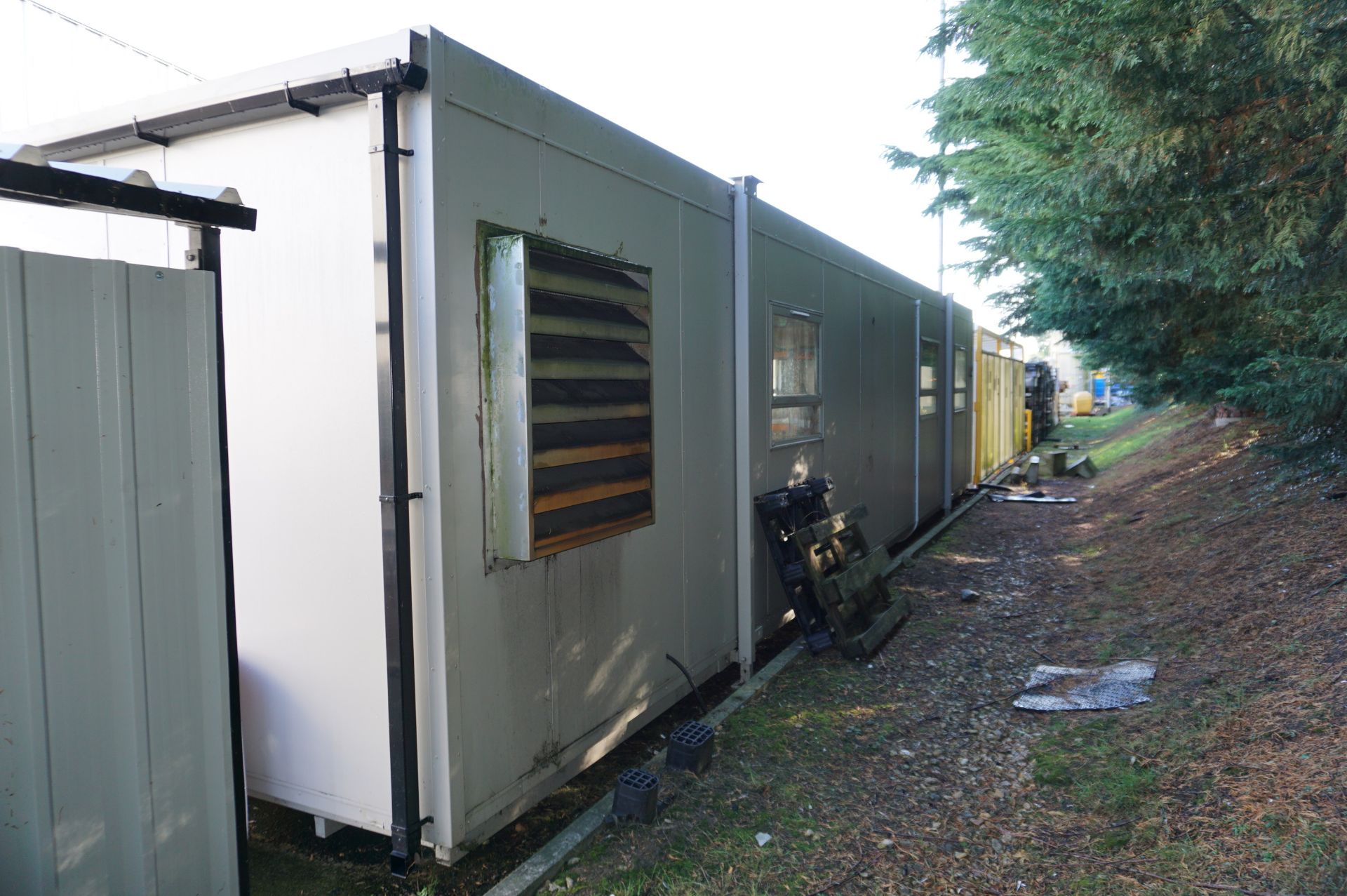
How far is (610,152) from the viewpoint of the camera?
3.74 m

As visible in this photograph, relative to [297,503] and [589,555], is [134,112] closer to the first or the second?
[297,503]

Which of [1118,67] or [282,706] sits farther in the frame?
[1118,67]

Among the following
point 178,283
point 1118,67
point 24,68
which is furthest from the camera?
point 24,68

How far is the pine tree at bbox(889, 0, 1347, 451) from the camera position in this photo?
12.7 feet

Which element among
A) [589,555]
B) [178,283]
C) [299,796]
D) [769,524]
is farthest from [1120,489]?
[178,283]

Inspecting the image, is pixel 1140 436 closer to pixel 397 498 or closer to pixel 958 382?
pixel 958 382

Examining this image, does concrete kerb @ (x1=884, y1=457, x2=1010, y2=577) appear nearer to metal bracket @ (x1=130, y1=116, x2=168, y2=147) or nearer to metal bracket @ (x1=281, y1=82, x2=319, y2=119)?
metal bracket @ (x1=281, y1=82, x2=319, y2=119)

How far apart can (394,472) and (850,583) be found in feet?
11.1

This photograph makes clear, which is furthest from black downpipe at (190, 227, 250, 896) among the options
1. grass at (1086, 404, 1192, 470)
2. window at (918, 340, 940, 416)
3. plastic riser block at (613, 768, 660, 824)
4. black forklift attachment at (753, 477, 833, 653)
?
grass at (1086, 404, 1192, 470)

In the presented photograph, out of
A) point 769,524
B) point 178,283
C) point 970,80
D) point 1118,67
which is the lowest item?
point 769,524

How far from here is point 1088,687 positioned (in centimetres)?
471

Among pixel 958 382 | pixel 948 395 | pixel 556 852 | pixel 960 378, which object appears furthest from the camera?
→ pixel 960 378

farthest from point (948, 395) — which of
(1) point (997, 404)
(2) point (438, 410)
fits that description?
(2) point (438, 410)

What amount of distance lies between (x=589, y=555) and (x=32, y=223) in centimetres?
284
